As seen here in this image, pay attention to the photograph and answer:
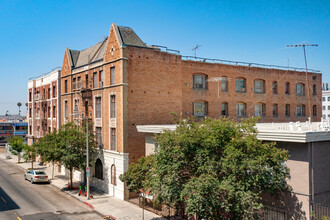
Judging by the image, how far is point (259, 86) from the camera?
132ft

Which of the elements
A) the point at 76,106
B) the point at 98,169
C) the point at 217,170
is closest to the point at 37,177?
the point at 98,169

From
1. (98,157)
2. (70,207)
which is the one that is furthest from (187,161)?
(98,157)

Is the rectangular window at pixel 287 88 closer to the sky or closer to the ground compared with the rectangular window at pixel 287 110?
closer to the sky

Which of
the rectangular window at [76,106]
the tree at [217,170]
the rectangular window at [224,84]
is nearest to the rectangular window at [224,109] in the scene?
the rectangular window at [224,84]

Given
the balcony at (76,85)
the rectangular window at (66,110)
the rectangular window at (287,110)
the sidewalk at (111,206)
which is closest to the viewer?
the sidewalk at (111,206)

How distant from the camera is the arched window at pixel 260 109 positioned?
3992 cm

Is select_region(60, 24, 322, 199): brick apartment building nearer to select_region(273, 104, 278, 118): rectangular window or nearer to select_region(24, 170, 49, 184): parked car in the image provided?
select_region(273, 104, 278, 118): rectangular window

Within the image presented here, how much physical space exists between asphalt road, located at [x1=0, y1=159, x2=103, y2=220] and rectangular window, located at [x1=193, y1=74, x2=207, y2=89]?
18273mm

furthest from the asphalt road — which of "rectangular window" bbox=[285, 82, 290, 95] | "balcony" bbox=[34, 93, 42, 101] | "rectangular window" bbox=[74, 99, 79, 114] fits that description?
"rectangular window" bbox=[285, 82, 290, 95]

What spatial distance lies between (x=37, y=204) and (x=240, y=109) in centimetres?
2628

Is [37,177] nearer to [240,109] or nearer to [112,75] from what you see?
[112,75]

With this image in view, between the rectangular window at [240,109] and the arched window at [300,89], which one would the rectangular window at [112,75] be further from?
the arched window at [300,89]

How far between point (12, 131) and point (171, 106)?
294ft

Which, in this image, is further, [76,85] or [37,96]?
[37,96]
